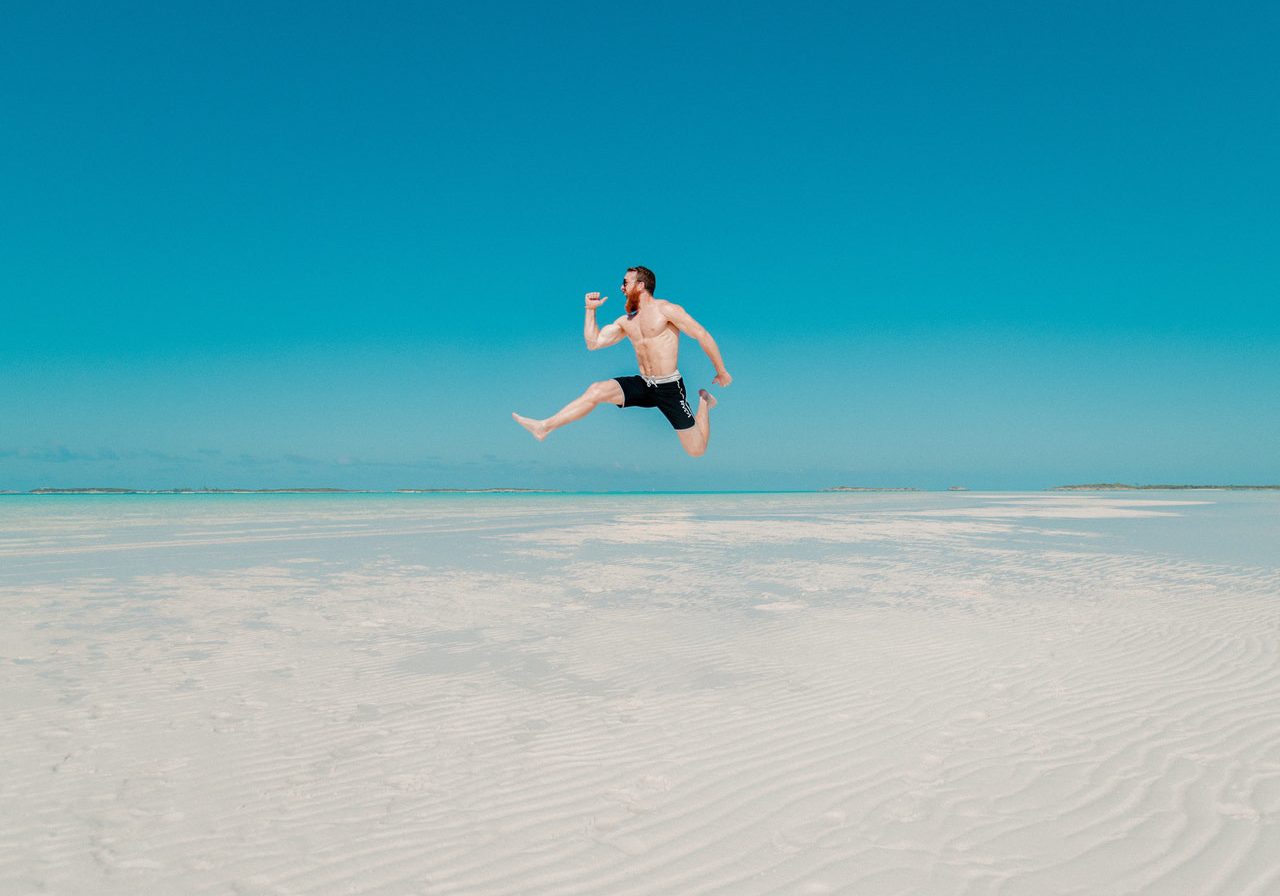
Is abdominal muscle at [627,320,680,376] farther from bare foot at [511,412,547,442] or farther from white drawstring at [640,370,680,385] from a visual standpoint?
bare foot at [511,412,547,442]

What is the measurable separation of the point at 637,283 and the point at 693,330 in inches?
27.7

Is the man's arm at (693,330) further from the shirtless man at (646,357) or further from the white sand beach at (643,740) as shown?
the white sand beach at (643,740)

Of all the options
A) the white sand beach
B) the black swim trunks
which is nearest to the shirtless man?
the black swim trunks

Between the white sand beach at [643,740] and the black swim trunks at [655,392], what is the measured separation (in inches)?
79.1

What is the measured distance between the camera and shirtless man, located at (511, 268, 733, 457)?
23.7 feet

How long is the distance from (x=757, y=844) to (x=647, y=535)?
14.6m

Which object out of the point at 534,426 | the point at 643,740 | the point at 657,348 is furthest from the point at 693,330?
the point at 643,740

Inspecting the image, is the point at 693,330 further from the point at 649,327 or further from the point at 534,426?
the point at 534,426

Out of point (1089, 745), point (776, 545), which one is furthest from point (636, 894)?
point (776, 545)

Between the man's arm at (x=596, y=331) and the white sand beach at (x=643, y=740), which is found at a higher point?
the man's arm at (x=596, y=331)

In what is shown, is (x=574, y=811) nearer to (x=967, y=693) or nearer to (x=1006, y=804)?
(x=1006, y=804)

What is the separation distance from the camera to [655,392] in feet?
24.8

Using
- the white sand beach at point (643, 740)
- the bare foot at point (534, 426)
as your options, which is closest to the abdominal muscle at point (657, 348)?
the bare foot at point (534, 426)

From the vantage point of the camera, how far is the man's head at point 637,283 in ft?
23.2
